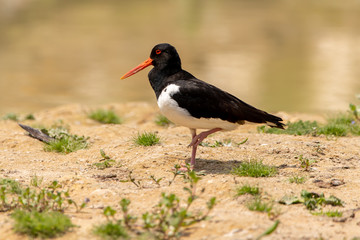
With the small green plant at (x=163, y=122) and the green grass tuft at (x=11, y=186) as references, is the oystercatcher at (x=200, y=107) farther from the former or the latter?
the small green plant at (x=163, y=122)

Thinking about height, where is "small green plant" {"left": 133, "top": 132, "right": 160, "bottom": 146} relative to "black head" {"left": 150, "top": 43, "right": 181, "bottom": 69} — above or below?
below

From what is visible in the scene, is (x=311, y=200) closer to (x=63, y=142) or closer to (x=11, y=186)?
(x=11, y=186)

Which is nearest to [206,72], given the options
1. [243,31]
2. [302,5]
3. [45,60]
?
[45,60]

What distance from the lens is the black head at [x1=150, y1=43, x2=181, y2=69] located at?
22.6 feet

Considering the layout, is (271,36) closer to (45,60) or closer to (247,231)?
(45,60)

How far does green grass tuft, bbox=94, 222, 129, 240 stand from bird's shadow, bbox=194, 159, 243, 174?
2.08 metres

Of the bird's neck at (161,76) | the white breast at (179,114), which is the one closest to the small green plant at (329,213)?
the white breast at (179,114)

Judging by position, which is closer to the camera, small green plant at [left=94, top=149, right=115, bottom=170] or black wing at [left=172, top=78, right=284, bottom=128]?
black wing at [left=172, top=78, right=284, bottom=128]

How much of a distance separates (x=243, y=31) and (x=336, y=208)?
17815mm

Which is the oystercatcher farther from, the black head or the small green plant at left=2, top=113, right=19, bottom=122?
the small green plant at left=2, top=113, right=19, bottom=122

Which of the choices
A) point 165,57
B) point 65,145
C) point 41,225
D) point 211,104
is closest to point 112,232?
point 41,225

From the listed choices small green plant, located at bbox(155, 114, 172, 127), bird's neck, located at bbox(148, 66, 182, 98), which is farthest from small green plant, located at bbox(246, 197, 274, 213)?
small green plant, located at bbox(155, 114, 172, 127)

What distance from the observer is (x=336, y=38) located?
843 inches

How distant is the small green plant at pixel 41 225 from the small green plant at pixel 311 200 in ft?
7.21
